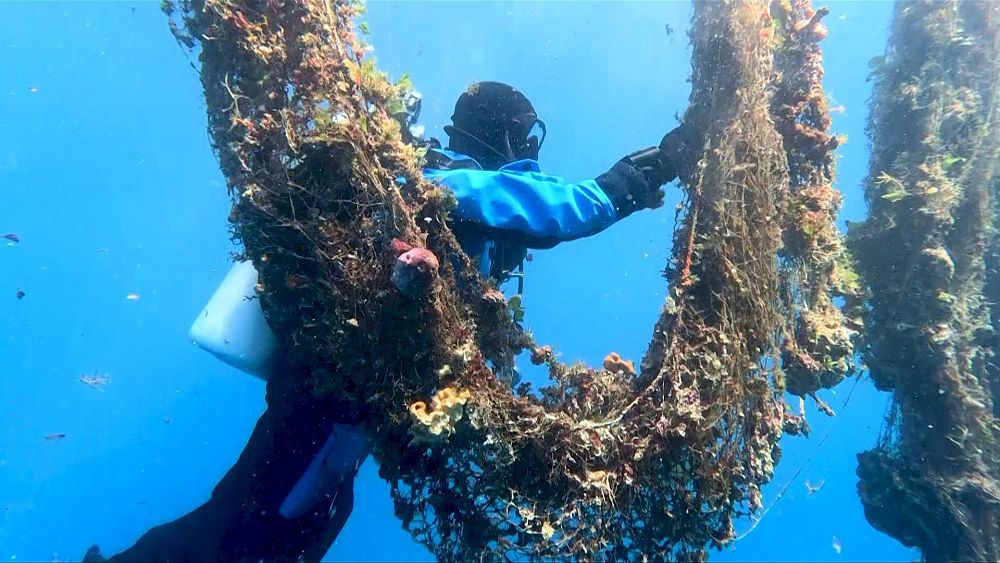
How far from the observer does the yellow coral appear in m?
3.61

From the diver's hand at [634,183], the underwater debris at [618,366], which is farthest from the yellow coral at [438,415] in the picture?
the diver's hand at [634,183]

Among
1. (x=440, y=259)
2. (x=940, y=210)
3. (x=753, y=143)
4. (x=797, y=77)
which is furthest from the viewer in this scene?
(x=940, y=210)

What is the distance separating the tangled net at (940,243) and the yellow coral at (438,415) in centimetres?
633

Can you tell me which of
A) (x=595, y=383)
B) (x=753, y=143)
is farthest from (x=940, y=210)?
(x=595, y=383)

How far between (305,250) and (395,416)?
1.48 m

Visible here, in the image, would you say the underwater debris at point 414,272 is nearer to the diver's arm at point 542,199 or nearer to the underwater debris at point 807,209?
the diver's arm at point 542,199

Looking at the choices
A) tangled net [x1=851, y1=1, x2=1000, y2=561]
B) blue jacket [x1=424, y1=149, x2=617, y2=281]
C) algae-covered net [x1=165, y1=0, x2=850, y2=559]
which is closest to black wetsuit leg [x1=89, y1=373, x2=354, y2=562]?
algae-covered net [x1=165, y1=0, x2=850, y2=559]

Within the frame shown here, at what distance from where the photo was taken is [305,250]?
3959mm

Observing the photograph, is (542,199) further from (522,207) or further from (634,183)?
(634,183)

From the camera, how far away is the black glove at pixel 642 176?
15.2ft

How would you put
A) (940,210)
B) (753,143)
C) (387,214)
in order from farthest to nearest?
(940,210), (753,143), (387,214)

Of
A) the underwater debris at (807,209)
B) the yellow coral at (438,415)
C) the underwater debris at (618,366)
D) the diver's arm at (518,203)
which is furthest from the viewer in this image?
the underwater debris at (807,209)

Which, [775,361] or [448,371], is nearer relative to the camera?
[448,371]

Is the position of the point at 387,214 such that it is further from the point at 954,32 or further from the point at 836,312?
the point at 954,32
